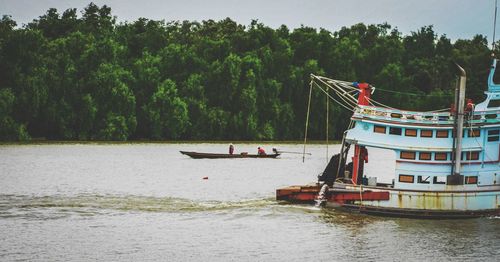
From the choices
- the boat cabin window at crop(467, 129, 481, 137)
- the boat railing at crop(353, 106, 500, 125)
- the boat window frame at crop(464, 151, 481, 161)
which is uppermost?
the boat railing at crop(353, 106, 500, 125)

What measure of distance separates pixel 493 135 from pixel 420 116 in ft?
12.9

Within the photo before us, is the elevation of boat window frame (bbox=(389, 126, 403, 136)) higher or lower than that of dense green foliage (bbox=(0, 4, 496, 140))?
lower

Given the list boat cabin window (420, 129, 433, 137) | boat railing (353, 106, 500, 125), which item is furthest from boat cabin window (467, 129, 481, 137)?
boat cabin window (420, 129, 433, 137)

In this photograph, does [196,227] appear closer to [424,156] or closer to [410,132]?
[410,132]

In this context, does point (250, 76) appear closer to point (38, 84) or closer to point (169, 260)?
point (38, 84)

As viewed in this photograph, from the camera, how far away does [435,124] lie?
45.8 metres

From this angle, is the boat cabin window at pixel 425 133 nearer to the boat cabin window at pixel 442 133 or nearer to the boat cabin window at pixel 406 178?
the boat cabin window at pixel 442 133

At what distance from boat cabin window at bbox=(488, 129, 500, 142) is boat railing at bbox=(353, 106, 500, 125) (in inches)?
23.5

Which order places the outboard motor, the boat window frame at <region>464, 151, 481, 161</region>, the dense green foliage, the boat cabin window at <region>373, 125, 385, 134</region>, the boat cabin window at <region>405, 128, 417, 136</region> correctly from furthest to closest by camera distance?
the dense green foliage → the outboard motor → the boat cabin window at <region>373, 125, 385, 134</region> → the boat cabin window at <region>405, 128, 417, 136</region> → the boat window frame at <region>464, 151, 481, 161</region>

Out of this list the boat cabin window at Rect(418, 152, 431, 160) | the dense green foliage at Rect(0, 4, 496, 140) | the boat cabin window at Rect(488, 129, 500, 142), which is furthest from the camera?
the dense green foliage at Rect(0, 4, 496, 140)

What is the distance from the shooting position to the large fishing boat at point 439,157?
45.6 m

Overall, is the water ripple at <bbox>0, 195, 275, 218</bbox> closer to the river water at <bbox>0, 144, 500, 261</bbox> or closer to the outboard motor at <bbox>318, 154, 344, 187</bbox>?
the river water at <bbox>0, 144, 500, 261</bbox>

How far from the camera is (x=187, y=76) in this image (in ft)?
434

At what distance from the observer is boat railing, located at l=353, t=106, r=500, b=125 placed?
45625 mm
